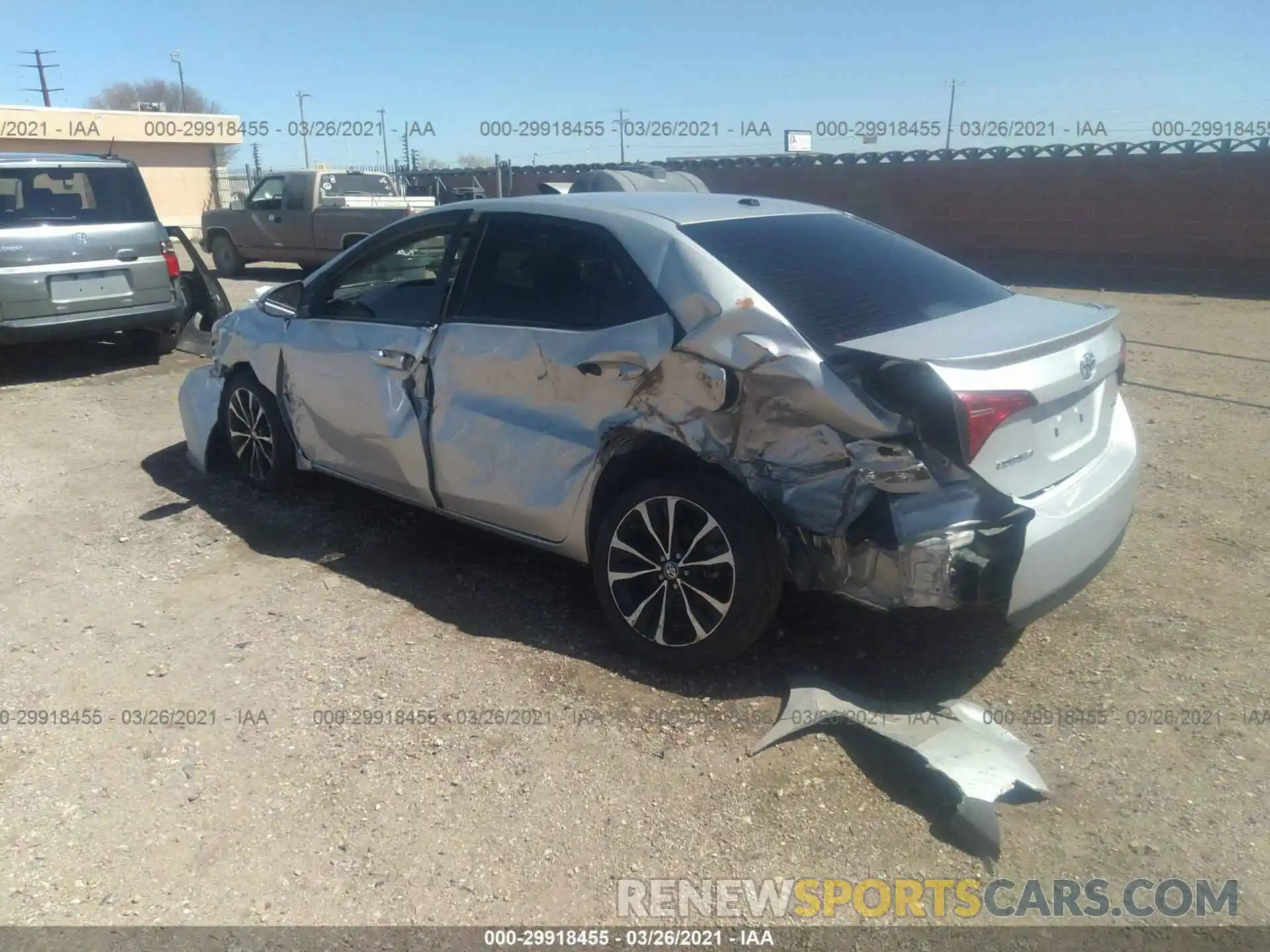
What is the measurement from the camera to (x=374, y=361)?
14.9 ft

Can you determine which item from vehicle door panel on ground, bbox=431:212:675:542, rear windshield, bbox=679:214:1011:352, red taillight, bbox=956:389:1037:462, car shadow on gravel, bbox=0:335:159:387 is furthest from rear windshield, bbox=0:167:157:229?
red taillight, bbox=956:389:1037:462

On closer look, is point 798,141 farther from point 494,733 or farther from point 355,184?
point 494,733

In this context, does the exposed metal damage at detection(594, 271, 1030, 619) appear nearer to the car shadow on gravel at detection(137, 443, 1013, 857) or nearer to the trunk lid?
the trunk lid

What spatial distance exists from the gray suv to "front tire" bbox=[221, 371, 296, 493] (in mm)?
3606

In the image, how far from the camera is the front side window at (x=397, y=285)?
4434mm

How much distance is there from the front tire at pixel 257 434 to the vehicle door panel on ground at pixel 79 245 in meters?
3.62

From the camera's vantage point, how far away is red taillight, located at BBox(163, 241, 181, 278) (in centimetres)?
915

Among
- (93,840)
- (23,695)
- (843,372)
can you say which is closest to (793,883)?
(843,372)

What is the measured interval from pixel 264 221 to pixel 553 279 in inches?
558

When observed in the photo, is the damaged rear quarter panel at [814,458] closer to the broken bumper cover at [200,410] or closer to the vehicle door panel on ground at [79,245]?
the broken bumper cover at [200,410]

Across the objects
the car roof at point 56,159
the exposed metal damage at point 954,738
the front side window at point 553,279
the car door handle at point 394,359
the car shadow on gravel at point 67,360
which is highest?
the car roof at point 56,159

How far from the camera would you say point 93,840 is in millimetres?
2875

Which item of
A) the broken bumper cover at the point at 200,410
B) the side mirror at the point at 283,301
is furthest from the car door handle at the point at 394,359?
the broken bumper cover at the point at 200,410

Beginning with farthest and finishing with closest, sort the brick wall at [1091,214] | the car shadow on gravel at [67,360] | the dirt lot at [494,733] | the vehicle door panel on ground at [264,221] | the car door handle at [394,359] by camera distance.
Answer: the vehicle door panel on ground at [264,221]
the brick wall at [1091,214]
the car shadow on gravel at [67,360]
the car door handle at [394,359]
the dirt lot at [494,733]
